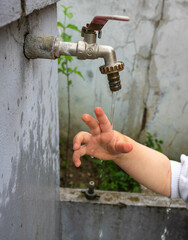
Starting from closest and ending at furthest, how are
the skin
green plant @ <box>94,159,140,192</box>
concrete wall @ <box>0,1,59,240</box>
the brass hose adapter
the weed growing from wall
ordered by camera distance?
concrete wall @ <box>0,1,59,240</box>, the brass hose adapter, the skin, the weed growing from wall, green plant @ <box>94,159,140,192</box>

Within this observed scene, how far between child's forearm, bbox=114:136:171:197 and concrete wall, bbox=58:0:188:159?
129 centimetres

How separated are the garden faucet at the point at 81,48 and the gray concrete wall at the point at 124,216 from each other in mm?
1029

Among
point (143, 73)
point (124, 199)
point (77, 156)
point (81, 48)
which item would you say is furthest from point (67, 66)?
point (81, 48)

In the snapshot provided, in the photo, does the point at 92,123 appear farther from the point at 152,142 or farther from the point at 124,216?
the point at 152,142

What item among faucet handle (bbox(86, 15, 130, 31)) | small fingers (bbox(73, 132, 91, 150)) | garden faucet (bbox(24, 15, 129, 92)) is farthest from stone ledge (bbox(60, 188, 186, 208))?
faucet handle (bbox(86, 15, 130, 31))

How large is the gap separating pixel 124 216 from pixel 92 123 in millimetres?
899

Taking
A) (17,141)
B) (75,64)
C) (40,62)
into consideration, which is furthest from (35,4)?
(75,64)

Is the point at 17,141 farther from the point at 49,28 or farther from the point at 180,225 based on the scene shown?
the point at 180,225

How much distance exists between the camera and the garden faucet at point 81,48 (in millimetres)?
596

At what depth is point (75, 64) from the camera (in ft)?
7.28

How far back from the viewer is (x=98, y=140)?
99 centimetres

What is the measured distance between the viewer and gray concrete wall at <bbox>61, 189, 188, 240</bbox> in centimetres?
147

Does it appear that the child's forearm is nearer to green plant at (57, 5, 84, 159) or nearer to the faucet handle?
the faucet handle

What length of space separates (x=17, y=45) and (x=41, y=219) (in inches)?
30.2
